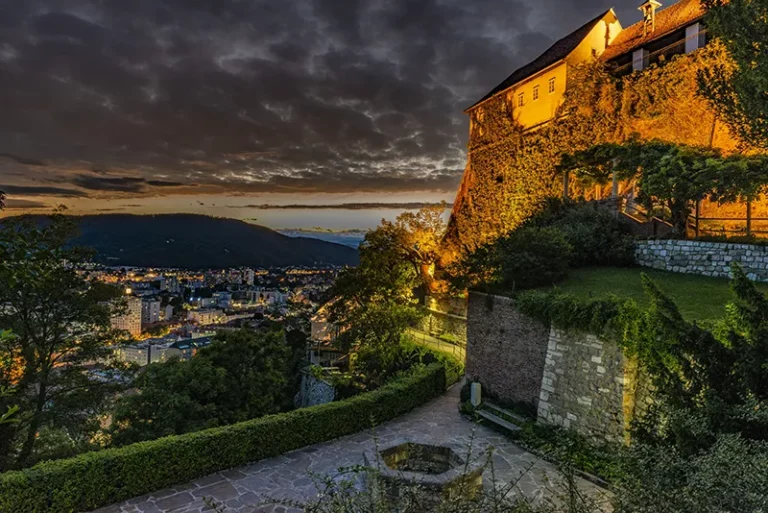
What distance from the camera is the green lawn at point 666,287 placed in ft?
33.1

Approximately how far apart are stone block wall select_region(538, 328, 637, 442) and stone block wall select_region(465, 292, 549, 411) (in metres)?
0.73

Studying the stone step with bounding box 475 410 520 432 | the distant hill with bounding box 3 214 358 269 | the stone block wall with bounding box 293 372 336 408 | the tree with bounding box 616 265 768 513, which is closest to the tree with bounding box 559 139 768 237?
the tree with bounding box 616 265 768 513

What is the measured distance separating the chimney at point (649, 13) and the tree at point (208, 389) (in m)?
20.9

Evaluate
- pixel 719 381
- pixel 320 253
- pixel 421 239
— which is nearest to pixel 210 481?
pixel 719 381

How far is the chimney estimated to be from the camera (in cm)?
1980

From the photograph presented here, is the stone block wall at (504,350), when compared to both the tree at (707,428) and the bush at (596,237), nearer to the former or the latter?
the bush at (596,237)

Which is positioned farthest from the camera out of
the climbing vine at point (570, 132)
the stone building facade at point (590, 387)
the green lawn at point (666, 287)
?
the climbing vine at point (570, 132)

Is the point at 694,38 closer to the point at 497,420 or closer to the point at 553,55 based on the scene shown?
the point at 553,55

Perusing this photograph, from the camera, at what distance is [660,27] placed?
63.0 feet

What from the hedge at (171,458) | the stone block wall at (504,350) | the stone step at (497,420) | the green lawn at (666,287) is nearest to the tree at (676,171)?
the green lawn at (666,287)

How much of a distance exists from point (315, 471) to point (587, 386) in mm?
6635

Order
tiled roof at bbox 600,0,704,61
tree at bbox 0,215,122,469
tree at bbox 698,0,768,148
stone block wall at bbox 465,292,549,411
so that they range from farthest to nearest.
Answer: tiled roof at bbox 600,0,704,61, tree at bbox 0,215,122,469, stone block wall at bbox 465,292,549,411, tree at bbox 698,0,768,148

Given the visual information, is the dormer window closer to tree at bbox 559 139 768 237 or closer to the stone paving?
tree at bbox 559 139 768 237

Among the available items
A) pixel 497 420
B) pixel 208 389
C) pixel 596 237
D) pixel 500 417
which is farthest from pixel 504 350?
pixel 208 389
